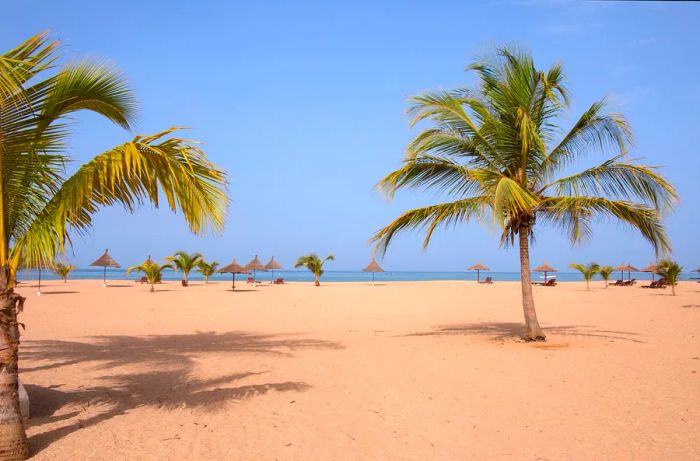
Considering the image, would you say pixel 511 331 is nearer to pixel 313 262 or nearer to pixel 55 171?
pixel 55 171

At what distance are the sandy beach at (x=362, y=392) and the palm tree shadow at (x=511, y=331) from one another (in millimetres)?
74

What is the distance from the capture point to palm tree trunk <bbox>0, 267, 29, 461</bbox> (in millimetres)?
3763

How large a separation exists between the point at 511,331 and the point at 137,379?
863 centimetres

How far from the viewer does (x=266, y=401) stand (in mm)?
5844

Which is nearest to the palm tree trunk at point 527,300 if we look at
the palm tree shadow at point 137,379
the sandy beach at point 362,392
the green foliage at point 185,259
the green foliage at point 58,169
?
the sandy beach at point 362,392

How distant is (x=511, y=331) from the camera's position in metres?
11.9

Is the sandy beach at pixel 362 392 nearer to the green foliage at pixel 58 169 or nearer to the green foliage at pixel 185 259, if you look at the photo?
the green foliage at pixel 58 169

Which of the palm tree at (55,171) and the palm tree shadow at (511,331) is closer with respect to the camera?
the palm tree at (55,171)

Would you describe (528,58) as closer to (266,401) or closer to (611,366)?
(611,366)

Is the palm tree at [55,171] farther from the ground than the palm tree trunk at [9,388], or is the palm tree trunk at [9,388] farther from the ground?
the palm tree at [55,171]

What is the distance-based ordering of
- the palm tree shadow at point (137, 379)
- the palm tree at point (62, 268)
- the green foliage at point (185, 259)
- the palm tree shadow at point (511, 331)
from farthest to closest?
the green foliage at point (185, 259) → the palm tree shadow at point (511, 331) → the palm tree shadow at point (137, 379) → the palm tree at point (62, 268)

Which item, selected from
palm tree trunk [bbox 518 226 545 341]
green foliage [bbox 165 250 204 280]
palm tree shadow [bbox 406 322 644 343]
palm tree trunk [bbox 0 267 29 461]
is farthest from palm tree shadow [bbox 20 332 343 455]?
green foliage [bbox 165 250 204 280]

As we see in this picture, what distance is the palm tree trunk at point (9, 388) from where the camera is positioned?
376cm

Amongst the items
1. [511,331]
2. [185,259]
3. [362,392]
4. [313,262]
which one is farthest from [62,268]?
[362,392]
